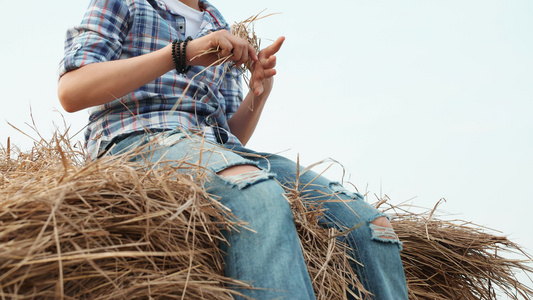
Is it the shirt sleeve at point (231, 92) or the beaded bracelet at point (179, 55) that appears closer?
the beaded bracelet at point (179, 55)

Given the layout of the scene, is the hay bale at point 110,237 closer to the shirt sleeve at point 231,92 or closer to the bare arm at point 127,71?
the bare arm at point 127,71

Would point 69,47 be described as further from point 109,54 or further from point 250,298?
point 250,298

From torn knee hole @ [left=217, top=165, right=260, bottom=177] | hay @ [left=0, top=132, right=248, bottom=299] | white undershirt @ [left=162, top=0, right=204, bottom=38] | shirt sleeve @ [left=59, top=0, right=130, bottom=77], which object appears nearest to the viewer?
hay @ [left=0, top=132, right=248, bottom=299]

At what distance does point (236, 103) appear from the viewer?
168 cm

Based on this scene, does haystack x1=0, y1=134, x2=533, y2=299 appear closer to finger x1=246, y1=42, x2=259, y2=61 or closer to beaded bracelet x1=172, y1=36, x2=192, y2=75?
beaded bracelet x1=172, y1=36, x2=192, y2=75

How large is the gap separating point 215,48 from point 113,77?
27 centimetres

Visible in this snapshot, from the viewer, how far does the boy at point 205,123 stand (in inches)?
31.4

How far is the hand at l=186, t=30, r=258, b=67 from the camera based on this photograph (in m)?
1.11

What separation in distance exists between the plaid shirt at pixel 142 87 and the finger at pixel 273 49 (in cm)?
13

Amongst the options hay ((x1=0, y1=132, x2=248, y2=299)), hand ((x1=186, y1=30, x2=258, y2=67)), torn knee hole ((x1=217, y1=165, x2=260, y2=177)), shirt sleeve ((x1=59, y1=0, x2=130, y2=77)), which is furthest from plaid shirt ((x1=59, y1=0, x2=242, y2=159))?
hay ((x1=0, y1=132, x2=248, y2=299))

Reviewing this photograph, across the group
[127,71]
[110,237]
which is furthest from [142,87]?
[110,237]

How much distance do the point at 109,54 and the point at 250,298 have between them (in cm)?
86

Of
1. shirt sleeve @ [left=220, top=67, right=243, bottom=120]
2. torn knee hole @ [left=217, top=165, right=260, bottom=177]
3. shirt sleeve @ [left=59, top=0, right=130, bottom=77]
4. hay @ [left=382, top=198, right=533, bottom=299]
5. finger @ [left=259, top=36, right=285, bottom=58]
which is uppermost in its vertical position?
finger @ [left=259, top=36, right=285, bottom=58]

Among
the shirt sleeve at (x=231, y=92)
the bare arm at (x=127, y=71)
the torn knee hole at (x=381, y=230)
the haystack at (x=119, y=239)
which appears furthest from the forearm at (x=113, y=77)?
the torn knee hole at (x=381, y=230)
